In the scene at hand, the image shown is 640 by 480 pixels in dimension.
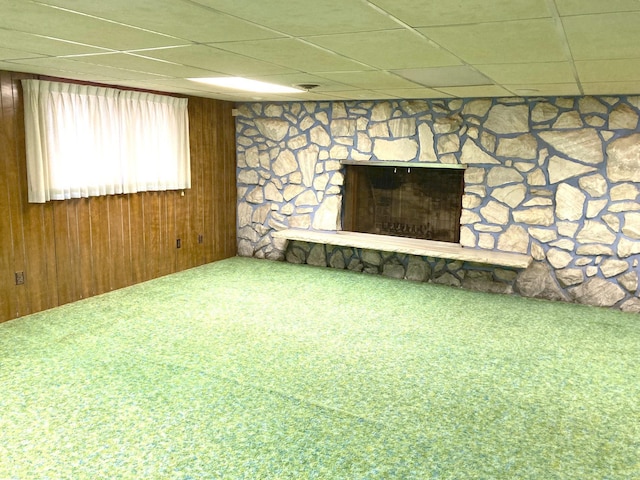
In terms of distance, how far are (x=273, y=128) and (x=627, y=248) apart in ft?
12.5

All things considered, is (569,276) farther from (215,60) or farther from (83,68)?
(83,68)

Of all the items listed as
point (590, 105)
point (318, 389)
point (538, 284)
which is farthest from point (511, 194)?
point (318, 389)

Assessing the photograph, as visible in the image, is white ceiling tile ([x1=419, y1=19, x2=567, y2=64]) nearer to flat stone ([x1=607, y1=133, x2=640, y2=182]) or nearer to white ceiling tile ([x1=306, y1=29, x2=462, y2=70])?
white ceiling tile ([x1=306, y1=29, x2=462, y2=70])

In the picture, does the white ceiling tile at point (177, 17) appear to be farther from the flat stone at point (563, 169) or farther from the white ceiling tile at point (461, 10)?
the flat stone at point (563, 169)

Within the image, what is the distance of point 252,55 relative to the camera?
279cm

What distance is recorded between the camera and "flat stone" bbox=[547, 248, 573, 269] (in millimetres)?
4742

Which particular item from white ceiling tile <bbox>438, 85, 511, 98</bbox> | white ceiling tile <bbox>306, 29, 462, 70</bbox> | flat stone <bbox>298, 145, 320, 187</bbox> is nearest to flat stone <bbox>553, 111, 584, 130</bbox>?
white ceiling tile <bbox>438, 85, 511, 98</bbox>

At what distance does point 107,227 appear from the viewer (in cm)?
476

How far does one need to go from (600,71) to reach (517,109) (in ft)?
5.49

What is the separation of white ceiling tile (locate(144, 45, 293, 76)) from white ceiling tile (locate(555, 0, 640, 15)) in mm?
1626

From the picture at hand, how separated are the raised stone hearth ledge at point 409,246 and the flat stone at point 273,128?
1.10 meters

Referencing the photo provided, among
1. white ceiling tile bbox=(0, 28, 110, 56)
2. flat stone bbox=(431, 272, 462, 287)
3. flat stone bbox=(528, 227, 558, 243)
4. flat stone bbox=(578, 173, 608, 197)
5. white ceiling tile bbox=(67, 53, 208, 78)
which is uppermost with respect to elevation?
white ceiling tile bbox=(67, 53, 208, 78)

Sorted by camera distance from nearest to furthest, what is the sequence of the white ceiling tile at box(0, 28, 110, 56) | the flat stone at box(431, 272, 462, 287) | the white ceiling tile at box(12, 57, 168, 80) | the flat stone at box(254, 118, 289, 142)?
1. the white ceiling tile at box(0, 28, 110, 56)
2. the white ceiling tile at box(12, 57, 168, 80)
3. the flat stone at box(431, 272, 462, 287)
4. the flat stone at box(254, 118, 289, 142)

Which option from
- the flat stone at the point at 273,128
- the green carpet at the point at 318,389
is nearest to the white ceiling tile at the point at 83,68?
the green carpet at the point at 318,389
